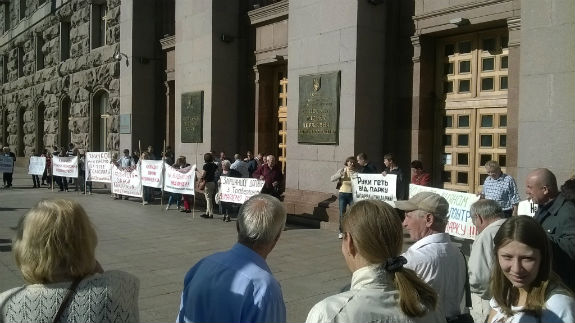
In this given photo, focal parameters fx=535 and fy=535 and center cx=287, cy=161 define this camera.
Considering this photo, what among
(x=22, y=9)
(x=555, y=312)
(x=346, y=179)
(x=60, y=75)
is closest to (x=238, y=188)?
(x=346, y=179)

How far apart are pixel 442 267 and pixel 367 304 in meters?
1.25

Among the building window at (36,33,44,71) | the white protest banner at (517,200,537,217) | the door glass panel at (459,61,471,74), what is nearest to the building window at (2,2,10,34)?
the building window at (36,33,44,71)

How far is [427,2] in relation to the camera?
10.7m

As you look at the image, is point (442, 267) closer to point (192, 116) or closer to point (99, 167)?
point (192, 116)

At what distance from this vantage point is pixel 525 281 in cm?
235

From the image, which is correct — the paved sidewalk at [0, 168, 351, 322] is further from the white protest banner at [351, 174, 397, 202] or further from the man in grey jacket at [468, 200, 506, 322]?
the man in grey jacket at [468, 200, 506, 322]

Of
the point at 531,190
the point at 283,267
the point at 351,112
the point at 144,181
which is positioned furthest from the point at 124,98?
the point at 531,190

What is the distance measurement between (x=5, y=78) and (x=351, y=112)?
31.6m

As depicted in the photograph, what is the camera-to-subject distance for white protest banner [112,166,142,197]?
15.0m

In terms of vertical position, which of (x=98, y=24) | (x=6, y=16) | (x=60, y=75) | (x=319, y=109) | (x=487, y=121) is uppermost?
(x=6, y=16)

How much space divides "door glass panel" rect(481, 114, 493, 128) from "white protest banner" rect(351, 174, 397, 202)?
215 centimetres

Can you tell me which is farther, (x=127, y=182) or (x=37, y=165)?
(x=37, y=165)

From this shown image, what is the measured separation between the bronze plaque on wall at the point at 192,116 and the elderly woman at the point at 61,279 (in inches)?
519

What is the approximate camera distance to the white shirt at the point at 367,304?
188 centimetres
